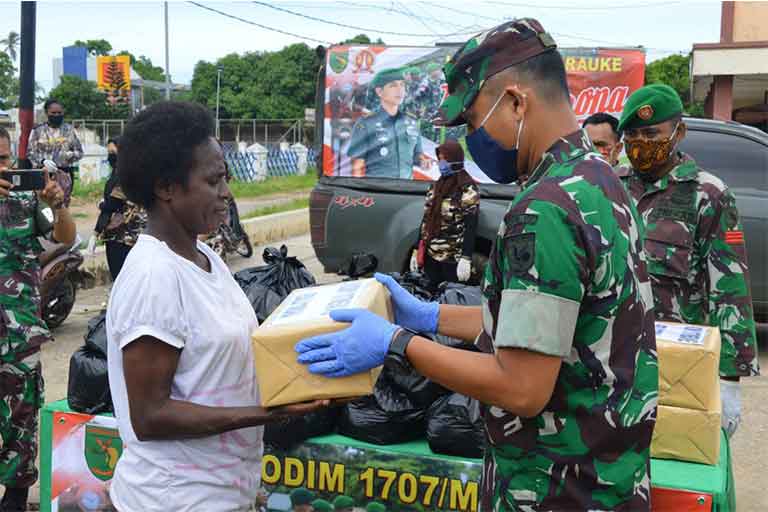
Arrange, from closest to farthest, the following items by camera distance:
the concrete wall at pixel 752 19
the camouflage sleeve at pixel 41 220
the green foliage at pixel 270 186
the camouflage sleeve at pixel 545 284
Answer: the camouflage sleeve at pixel 545 284 → the camouflage sleeve at pixel 41 220 → the concrete wall at pixel 752 19 → the green foliage at pixel 270 186

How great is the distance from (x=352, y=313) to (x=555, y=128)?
2.04 feet

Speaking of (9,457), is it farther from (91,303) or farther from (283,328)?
(91,303)

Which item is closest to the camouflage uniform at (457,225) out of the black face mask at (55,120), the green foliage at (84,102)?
the black face mask at (55,120)

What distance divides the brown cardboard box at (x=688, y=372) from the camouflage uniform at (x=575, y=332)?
97 cm

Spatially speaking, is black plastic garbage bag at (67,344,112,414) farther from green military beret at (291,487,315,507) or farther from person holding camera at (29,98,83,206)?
person holding camera at (29,98,83,206)

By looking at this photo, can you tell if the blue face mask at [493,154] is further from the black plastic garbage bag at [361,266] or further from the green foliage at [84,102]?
the green foliage at [84,102]

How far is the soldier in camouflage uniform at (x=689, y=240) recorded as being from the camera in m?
3.19

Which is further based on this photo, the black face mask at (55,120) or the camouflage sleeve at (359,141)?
the black face mask at (55,120)

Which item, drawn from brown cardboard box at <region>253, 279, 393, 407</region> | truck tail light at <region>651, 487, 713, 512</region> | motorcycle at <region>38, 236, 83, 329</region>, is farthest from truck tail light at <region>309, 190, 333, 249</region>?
brown cardboard box at <region>253, 279, 393, 407</region>

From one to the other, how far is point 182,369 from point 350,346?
1.34 feet

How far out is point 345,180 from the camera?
766 cm

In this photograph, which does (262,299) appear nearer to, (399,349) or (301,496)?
(301,496)

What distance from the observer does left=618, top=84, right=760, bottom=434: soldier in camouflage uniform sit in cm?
319

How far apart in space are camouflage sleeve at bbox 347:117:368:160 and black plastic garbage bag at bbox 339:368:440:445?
474cm
